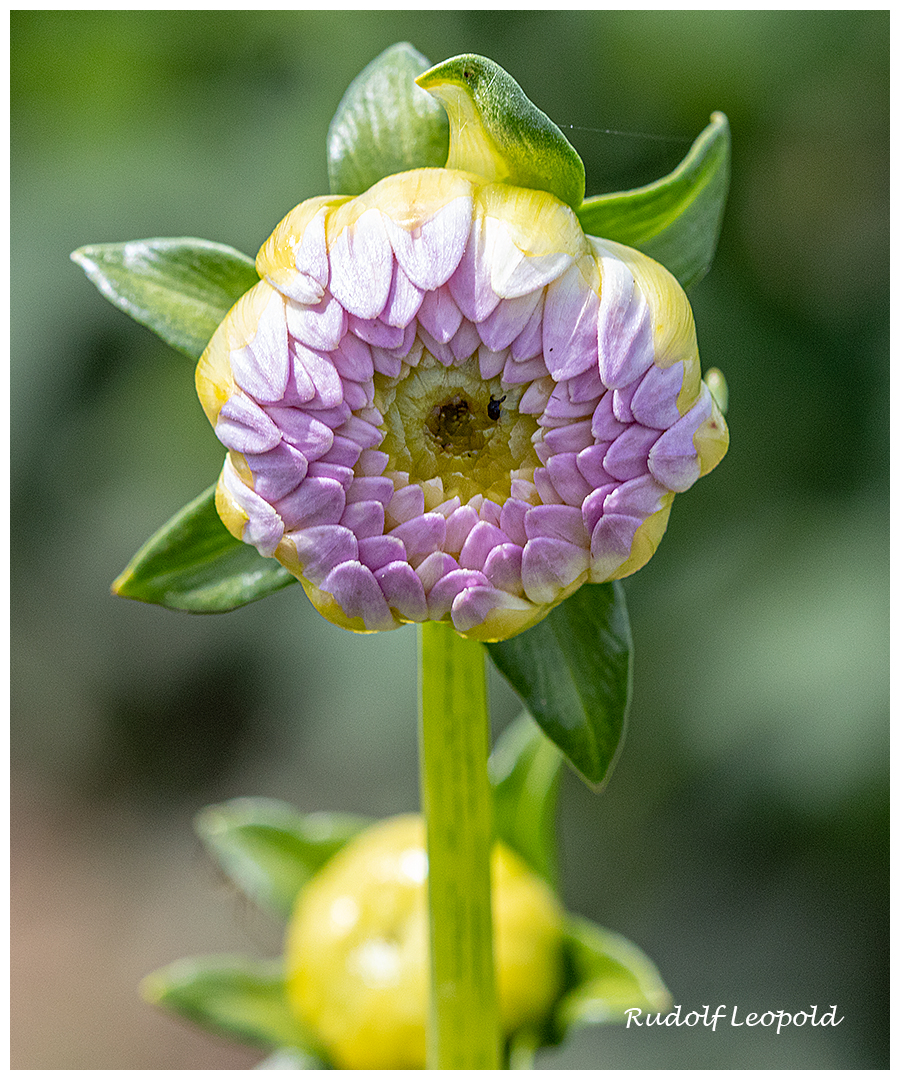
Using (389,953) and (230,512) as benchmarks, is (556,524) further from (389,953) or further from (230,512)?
(389,953)

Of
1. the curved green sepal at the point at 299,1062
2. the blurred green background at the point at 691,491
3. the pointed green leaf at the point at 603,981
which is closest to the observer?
the pointed green leaf at the point at 603,981

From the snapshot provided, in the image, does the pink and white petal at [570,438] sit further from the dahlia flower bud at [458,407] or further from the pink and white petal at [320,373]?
the pink and white petal at [320,373]

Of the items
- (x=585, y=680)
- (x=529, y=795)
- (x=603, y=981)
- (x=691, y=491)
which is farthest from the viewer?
(x=691, y=491)

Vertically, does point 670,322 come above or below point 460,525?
above

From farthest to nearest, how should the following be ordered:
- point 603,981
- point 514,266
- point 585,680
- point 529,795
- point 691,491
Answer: point 691,491 → point 529,795 → point 603,981 → point 585,680 → point 514,266

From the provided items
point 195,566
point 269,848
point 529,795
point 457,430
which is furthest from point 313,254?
point 269,848

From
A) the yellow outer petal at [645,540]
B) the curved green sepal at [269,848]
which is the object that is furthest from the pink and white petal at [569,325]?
the curved green sepal at [269,848]

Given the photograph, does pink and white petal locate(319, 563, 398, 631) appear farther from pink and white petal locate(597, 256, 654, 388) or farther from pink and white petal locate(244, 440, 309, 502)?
pink and white petal locate(597, 256, 654, 388)

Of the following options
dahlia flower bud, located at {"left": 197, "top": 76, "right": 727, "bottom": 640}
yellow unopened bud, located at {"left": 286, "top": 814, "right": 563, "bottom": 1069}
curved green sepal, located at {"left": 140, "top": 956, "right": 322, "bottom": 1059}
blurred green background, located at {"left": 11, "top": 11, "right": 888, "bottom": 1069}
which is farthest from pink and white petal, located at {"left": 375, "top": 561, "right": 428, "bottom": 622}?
blurred green background, located at {"left": 11, "top": 11, "right": 888, "bottom": 1069}

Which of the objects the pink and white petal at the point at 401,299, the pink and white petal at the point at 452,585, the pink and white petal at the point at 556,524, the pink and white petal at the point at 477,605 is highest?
the pink and white petal at the point at 401,299
